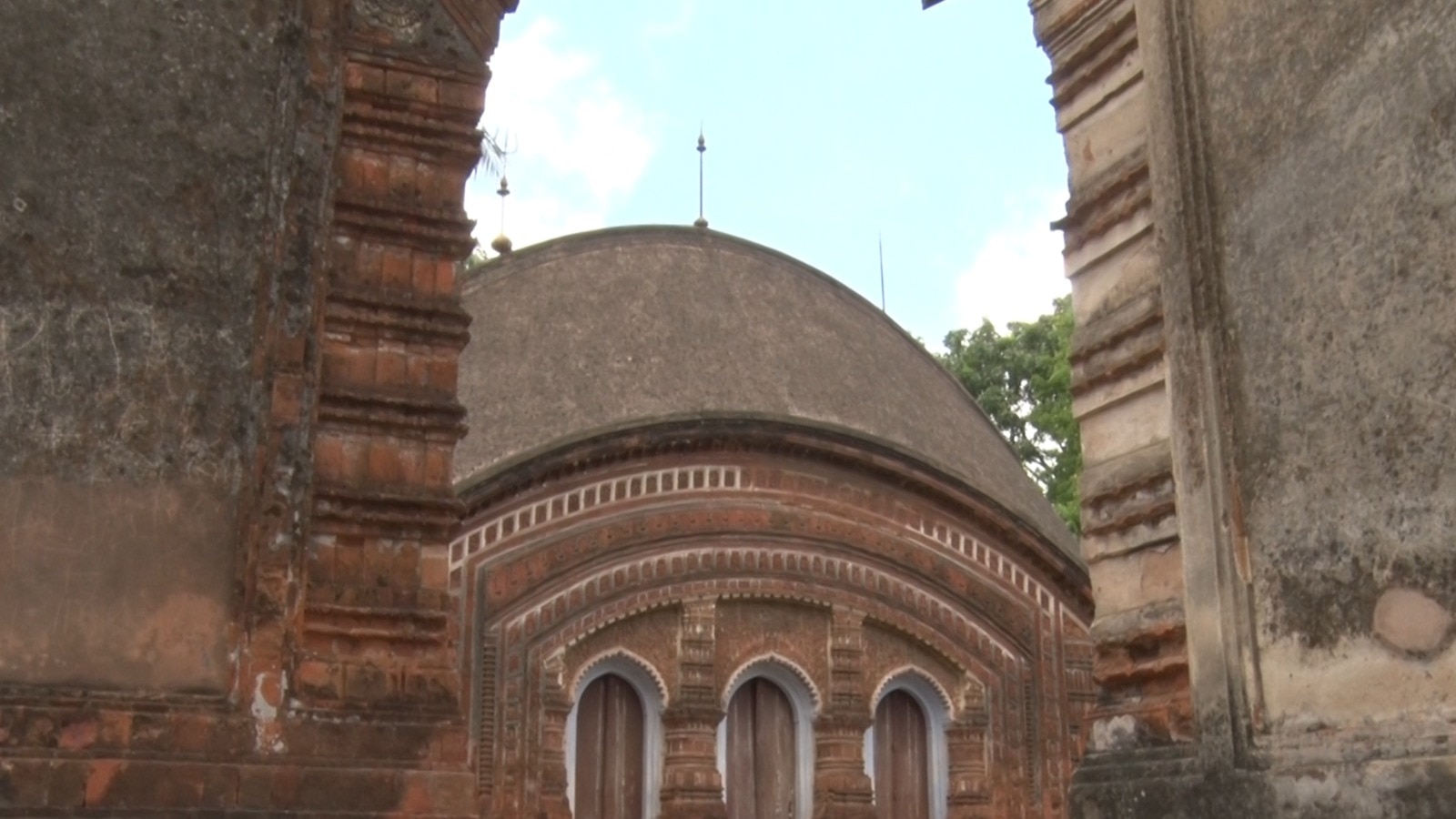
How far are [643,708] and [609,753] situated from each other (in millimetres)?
547

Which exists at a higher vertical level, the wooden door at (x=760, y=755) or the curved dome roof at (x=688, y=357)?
the curved dome roof at (x=688, y=357)

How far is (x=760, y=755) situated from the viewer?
14430 mm

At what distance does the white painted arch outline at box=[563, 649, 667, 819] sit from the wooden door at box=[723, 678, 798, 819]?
0.73 metres

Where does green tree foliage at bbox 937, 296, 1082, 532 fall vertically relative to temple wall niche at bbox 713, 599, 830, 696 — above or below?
above

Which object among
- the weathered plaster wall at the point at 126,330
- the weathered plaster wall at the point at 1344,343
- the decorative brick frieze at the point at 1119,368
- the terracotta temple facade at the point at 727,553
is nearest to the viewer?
the weathered plaster wall at the point at 1344,343

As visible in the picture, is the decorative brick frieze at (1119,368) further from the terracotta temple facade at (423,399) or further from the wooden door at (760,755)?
the wooden door at (760,755)

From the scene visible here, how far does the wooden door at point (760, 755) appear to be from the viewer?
1428cm

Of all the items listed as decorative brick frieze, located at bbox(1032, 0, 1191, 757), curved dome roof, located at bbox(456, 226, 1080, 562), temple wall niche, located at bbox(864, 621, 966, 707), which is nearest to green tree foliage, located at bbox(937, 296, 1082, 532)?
curved dome roof, located at bbox(456, 226, 1080, 562)

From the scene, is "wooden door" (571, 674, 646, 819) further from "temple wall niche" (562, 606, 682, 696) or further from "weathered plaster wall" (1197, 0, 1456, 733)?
"weathered plaster wall" (1197, 0, 1456, 733)

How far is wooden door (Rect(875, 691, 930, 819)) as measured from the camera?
49.3ft

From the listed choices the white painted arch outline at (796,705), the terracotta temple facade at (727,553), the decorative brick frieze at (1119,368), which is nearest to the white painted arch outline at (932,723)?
the terracotta temple facade at (727,553)

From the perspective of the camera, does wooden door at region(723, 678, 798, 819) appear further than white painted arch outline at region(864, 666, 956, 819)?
No

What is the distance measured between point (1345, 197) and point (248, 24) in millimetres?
3664

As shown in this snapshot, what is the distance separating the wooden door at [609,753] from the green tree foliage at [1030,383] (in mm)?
14287
